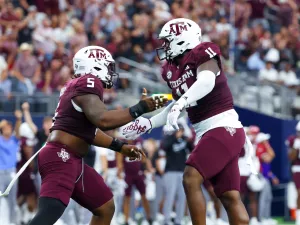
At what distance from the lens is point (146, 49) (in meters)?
18.8

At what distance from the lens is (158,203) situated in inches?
601

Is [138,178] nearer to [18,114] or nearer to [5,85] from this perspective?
[18,114]

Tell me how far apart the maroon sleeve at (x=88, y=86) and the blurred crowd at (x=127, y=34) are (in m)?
7.67

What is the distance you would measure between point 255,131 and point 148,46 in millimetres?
3809

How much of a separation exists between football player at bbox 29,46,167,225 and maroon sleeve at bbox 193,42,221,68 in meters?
0.43

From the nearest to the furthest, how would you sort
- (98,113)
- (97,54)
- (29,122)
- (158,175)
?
(98,113)
(97,54)
(29,122)
(158,175)

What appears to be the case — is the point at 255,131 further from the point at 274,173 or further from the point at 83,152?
the point at 83,152

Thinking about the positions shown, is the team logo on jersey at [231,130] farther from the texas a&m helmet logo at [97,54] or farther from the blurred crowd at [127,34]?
the blurred crowd at [127,34]

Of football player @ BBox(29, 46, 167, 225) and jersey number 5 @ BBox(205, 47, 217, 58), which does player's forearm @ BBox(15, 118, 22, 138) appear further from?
jersey number 5 @ BBox(205, 47, 217, 58)

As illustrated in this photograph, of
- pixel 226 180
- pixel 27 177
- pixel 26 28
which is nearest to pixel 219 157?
pixel 226 180

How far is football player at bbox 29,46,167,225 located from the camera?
8.02 m

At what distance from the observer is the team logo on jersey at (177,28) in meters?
8.45

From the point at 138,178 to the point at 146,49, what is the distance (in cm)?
438

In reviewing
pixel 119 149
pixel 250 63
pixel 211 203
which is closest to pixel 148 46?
pixel 250 63
